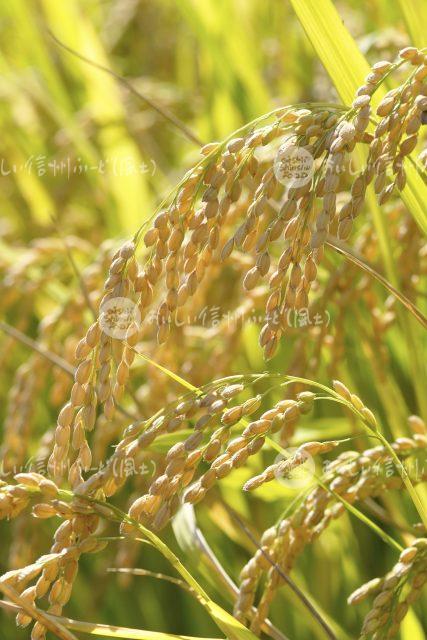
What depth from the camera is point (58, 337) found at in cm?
201

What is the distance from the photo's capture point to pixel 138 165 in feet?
7.89

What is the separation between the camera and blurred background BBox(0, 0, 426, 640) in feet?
5.84

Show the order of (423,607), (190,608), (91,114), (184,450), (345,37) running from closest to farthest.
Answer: (184,450)
(345,37)
(423,607)
(190,608)
(91,114)

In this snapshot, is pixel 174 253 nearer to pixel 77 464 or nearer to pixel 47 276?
pixel 77 464

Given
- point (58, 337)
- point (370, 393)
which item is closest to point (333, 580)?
point (370, 393)

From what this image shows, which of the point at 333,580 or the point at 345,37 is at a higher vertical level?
the point at 345,37

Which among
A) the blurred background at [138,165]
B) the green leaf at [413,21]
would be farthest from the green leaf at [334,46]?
the blurred background at [138,165]


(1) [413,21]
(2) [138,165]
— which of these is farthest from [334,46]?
(2) [138,165]

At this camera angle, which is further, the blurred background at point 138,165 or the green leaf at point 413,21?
the blurred background at point 138,165

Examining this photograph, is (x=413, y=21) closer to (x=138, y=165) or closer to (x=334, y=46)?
(x=334, y=46)

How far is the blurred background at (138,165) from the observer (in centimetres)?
178

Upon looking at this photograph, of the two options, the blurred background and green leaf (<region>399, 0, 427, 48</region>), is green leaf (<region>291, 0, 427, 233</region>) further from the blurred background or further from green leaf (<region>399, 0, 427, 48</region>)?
the blurred background

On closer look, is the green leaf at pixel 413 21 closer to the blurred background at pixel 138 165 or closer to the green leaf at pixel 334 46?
the green leaf at pixel 334 46

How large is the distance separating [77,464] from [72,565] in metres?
0.10
